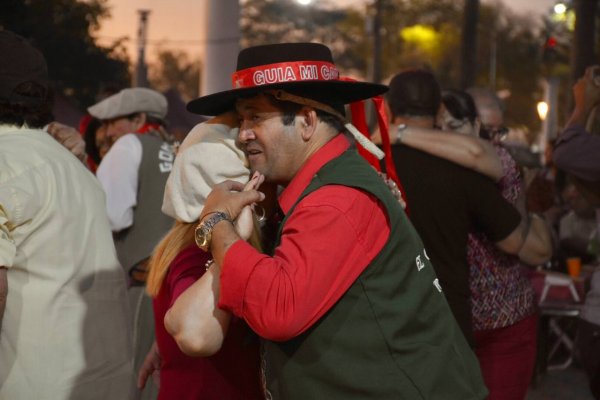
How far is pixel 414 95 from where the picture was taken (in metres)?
4.75

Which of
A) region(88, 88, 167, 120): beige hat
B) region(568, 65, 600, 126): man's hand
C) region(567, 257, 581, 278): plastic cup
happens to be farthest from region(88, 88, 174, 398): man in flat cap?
region(567, 257, 581, 278): plastic cup

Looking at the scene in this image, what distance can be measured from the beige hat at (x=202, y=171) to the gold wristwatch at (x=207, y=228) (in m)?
0.26

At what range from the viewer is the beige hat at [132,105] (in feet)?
22.9

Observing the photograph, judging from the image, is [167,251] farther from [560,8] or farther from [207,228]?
[560,8]

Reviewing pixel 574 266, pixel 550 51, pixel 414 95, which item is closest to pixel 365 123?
pixel 414 95

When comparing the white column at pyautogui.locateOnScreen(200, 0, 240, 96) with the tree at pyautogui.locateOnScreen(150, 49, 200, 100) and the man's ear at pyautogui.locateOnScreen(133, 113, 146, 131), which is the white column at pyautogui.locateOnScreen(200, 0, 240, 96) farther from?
the tree at pyautogui.locateOnScreen(150, 49, 200, 100)

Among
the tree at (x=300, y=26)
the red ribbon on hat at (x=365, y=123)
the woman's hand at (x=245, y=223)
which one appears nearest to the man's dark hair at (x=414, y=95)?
the red ribbon on hat at (x=365, y=123)

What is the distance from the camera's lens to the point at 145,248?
20.8 feet

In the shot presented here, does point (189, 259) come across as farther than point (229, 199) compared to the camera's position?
Yes

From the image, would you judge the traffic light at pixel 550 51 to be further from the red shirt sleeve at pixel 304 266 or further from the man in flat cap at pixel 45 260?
the red shirt sleeve at pixel 304 266

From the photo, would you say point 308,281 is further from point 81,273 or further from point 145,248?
point 145,248

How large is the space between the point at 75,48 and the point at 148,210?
20518 mm

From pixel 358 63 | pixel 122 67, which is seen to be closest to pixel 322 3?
pixel 358 63

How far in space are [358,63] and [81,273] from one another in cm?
8909
